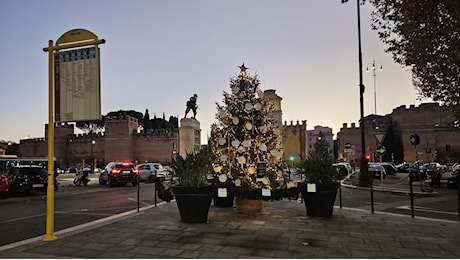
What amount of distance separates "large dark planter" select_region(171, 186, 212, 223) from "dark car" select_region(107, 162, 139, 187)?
15.0m

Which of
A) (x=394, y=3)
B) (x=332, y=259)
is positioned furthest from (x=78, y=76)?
(x=394, y=3)

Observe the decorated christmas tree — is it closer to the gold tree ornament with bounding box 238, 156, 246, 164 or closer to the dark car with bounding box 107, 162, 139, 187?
the gold tree ornament with bounding box 238, 156, 246, 164

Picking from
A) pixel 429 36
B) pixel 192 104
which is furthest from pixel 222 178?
pixel 192 104

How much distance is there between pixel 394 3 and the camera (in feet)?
39.6

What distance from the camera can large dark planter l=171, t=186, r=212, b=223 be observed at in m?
7.81

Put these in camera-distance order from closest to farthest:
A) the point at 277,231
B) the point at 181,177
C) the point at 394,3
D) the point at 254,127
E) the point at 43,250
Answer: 1. the point at 43,250
2. the point at 277,231
3. the point at 181,177
4. the point at 254,127
5. the point at 394,3

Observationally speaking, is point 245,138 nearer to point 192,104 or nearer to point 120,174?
point 120,174

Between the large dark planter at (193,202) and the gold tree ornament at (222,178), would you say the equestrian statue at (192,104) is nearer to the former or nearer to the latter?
the gold tree ornament at (222,178)

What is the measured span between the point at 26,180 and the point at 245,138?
11.9 m

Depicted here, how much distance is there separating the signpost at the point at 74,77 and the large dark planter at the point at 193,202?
2418 mm

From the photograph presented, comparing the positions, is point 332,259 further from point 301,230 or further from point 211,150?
point 211,150

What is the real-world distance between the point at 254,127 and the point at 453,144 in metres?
68.9

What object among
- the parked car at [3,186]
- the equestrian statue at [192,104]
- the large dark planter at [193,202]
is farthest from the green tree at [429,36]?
the equestrian statue at [192,104]

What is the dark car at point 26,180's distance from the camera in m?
16.2
